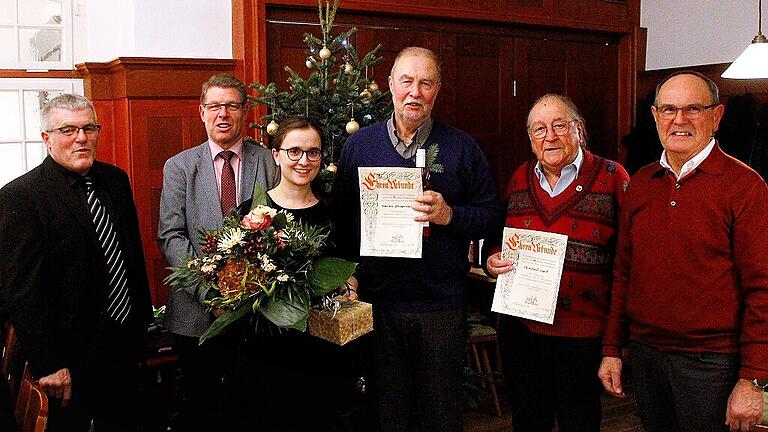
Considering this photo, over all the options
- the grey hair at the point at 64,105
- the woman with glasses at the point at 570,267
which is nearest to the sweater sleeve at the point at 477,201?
the woman with glasses at the point at 570,267

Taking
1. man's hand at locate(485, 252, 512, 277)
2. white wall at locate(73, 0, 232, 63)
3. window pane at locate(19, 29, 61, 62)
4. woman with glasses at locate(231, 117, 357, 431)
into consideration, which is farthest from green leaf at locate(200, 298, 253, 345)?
window pane at locate(19, 29, 61, 62)

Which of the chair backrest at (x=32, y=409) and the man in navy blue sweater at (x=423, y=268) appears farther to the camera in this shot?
the man in navy blue sweater at (x=423, y=268)

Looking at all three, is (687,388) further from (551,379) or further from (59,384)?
(59,384)

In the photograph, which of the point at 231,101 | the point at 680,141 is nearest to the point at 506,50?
the point at 231,101

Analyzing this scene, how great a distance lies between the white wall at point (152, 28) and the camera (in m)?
4.34

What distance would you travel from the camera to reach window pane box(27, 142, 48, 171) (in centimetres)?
464

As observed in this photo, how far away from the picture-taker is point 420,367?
271 centimetres

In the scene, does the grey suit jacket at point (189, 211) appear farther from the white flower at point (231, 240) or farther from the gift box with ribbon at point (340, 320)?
the gift box with ribbon at point (340, 320)

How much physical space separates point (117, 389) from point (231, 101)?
3.62 feet

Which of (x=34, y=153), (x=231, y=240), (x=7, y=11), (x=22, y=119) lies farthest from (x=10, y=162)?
(x=231, y=240)

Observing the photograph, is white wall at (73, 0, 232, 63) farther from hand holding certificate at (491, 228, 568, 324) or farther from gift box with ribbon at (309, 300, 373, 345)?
hand holding certificate at (491, 228, 568, 324)

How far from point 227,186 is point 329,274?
0.65 meters

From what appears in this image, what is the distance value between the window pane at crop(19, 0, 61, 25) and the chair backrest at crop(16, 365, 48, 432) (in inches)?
123

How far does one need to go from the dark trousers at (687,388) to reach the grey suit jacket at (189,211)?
1.50 metres
